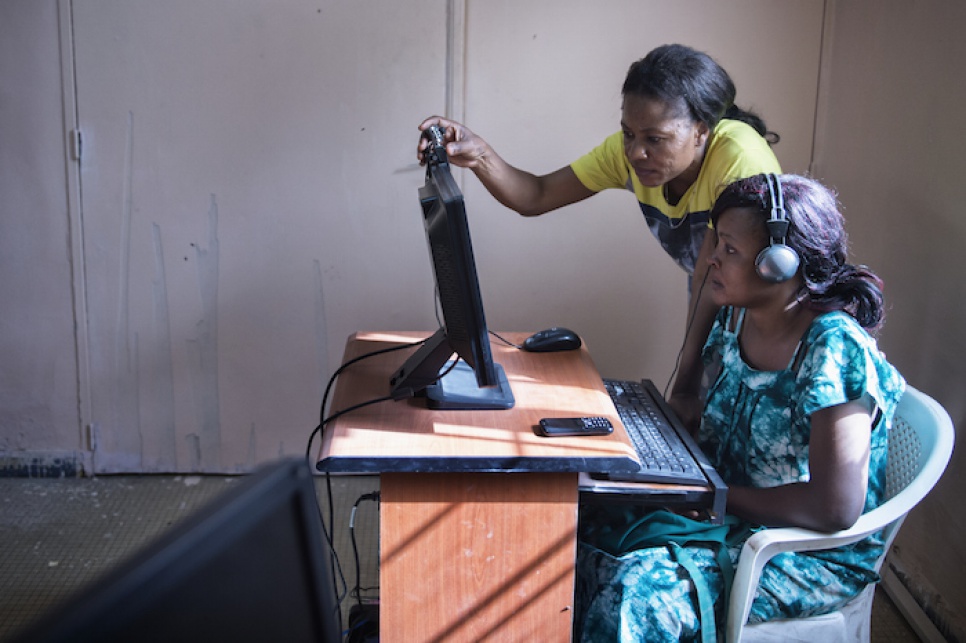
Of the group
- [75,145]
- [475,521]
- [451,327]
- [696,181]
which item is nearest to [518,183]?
[696,181]

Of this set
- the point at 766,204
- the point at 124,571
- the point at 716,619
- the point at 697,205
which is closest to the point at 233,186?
the point at 697,205

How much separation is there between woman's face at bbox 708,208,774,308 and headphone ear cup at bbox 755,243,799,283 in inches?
2.2

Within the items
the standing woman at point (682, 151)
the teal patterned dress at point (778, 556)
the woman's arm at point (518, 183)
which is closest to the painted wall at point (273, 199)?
the woman's arm at point (518, 183)

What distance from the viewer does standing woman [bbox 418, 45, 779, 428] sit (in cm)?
173

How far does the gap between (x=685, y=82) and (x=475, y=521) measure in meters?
0.96

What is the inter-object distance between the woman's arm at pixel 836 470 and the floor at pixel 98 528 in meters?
0.90

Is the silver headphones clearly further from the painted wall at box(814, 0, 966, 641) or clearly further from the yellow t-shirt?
the painted wall at box(814, 0, 966, 641)

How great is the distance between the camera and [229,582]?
0.43 m

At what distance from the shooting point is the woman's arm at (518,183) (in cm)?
204

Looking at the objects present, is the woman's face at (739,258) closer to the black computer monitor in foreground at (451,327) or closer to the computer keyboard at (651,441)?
the computer keyboard at (651,441)

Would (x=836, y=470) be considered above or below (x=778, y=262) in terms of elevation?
below

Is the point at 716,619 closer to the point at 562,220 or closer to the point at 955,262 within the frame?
the point at 955,262

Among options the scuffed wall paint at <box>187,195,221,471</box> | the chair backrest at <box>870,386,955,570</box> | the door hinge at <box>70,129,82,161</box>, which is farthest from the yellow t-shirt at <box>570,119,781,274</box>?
the door hinge at <box>70,129,82,161</box>

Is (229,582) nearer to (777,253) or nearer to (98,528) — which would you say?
(777,253)
